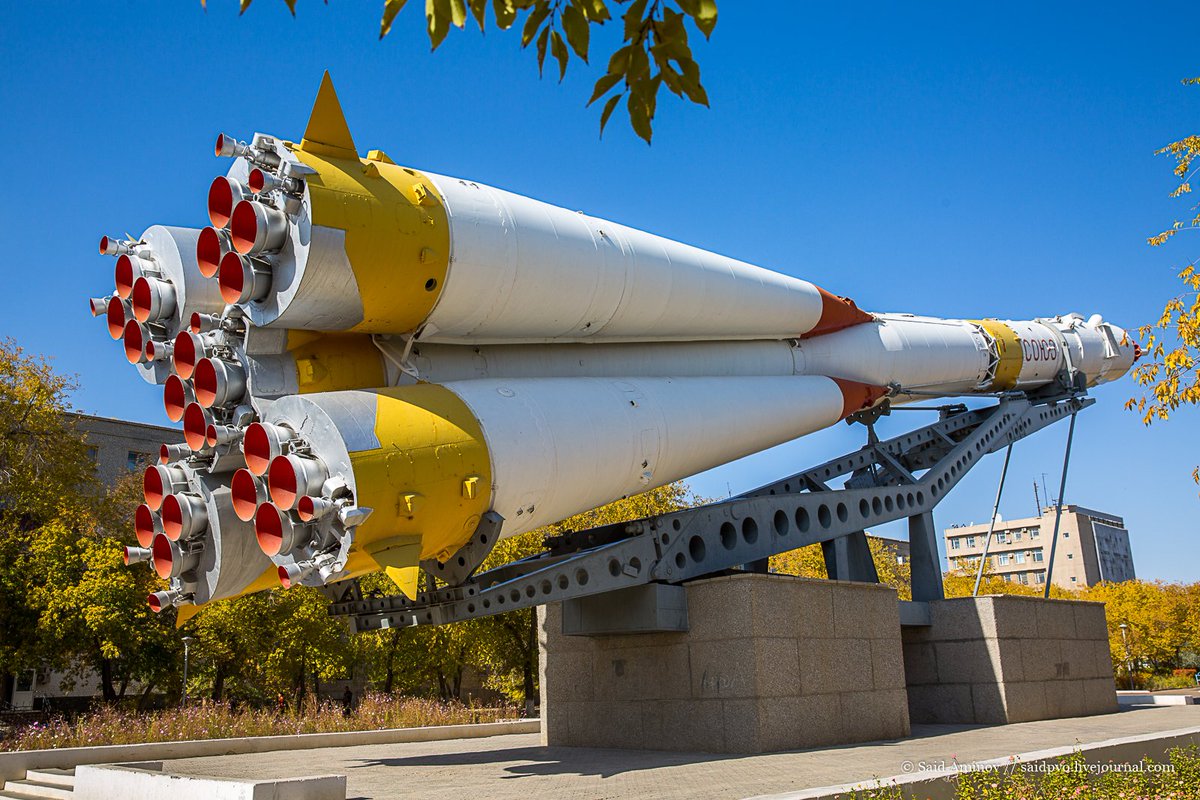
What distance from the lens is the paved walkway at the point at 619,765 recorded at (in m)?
8.23

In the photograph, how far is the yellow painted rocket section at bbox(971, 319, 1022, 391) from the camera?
16.2 meters

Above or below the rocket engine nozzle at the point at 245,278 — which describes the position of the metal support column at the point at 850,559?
below

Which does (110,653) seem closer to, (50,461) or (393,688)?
(50,461)

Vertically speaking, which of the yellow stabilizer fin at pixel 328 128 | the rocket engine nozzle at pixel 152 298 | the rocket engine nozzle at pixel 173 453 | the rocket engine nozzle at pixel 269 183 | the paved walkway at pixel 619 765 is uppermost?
the yellow stabilizer fin at pixel 328 128

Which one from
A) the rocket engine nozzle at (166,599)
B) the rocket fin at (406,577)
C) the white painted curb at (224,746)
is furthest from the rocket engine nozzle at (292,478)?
the white painted curb at (224,746)

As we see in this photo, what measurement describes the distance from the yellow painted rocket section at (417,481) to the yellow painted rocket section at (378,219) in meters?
0.78

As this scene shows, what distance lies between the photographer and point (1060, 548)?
7762 centimetres

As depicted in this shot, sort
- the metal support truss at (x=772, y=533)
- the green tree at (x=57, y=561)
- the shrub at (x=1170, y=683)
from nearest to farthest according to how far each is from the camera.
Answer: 1. the metal support truss at (x=772, y=533)
2. the green tree at (x=57, y=561)
3. the shrub at (x=1170, y=683)

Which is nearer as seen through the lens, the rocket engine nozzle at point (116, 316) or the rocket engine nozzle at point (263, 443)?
the rocket engine nozzle at point (263, 443)

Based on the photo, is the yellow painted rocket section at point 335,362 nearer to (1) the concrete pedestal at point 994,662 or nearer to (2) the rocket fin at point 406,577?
(2) the rocket fin at point 406,577

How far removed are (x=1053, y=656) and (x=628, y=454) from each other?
907 centimetres

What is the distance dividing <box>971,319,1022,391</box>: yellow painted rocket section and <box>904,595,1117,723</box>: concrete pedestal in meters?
3.62

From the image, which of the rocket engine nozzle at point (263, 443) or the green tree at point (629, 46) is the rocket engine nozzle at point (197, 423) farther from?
the green tree at point (629, 46)

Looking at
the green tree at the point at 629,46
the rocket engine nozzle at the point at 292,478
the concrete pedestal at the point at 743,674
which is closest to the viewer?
the green tree at the point at 629,46
